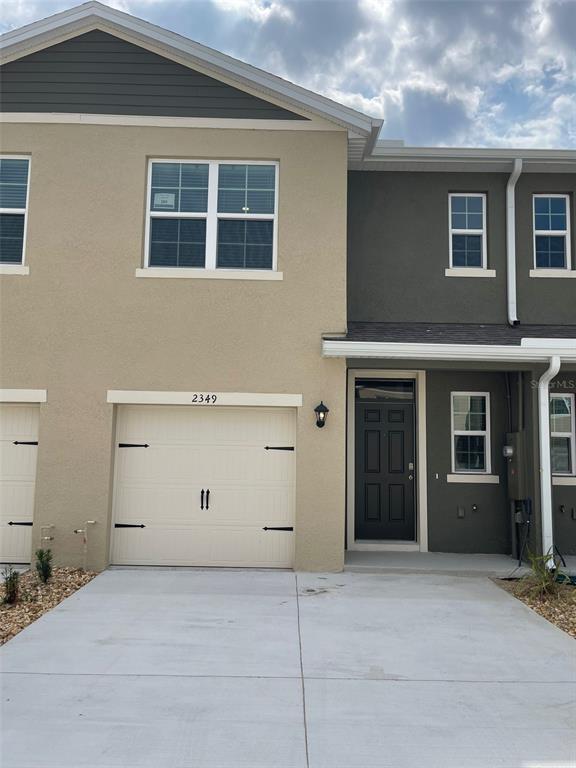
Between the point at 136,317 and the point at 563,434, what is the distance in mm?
6852

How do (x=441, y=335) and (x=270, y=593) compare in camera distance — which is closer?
(x=270, y=593)

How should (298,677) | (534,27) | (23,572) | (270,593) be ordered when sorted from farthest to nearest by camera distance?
(534,27) < (23,572) < (270,593) < (298,677)

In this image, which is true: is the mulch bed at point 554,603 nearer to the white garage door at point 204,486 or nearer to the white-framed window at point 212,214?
the white garage door at point 204,486

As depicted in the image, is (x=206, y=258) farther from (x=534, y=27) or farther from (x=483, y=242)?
(x=534, y=27)

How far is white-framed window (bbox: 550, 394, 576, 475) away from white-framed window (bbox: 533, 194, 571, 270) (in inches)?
87.2

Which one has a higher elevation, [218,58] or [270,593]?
[218,58]

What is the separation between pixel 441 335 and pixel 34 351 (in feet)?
19.2

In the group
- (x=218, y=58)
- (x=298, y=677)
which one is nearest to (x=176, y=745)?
(x=298, y=677)

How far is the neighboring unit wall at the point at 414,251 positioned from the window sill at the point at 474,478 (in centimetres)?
249

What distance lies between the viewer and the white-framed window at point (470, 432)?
10102mm

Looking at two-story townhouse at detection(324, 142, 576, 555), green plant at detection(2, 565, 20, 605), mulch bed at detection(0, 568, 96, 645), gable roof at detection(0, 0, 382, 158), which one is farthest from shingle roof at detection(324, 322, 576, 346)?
green plant at detection(2, 565, 20, 605)

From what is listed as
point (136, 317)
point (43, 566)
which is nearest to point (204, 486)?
point (43, 566)

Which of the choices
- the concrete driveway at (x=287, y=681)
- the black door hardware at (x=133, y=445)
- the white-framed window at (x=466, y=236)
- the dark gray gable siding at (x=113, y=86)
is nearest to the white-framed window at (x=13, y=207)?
the dark gray gable siding at (x=113, y=86)

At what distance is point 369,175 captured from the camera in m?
10.3
